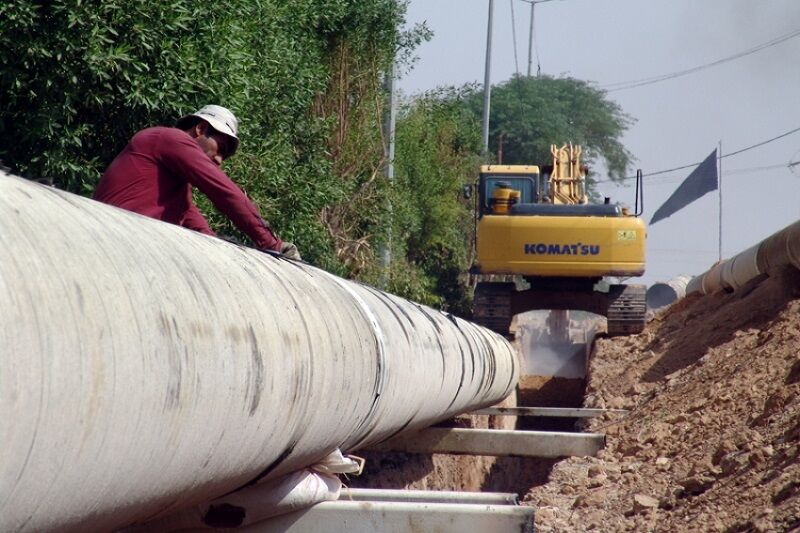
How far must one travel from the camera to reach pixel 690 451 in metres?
7.23

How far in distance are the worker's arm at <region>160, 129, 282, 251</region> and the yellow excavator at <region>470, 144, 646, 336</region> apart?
12457 mm

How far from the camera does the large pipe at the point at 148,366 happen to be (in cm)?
202

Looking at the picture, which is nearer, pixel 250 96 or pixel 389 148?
pixel 250 96

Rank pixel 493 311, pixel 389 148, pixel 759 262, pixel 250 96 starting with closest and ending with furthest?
pixel 250 96 → pixel 759 262 → pixel 493 311 → pixel 389 148

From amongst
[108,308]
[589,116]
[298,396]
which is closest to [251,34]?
[298,396]

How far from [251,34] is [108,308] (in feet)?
34.0

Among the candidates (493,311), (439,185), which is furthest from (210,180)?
(439,185)

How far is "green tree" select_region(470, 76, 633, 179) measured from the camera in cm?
5847

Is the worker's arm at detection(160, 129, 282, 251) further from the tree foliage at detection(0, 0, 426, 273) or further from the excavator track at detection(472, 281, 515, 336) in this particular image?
the excavator track at detection(472, 281, 515, 336)

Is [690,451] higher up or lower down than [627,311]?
higher up

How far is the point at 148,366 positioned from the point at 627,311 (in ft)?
52.3

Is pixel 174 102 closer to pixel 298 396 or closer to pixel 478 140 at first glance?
pixel 298 396

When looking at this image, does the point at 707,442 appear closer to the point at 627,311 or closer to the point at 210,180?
the point at 210,180

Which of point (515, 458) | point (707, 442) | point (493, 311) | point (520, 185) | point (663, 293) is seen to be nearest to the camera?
point (707, 442)
